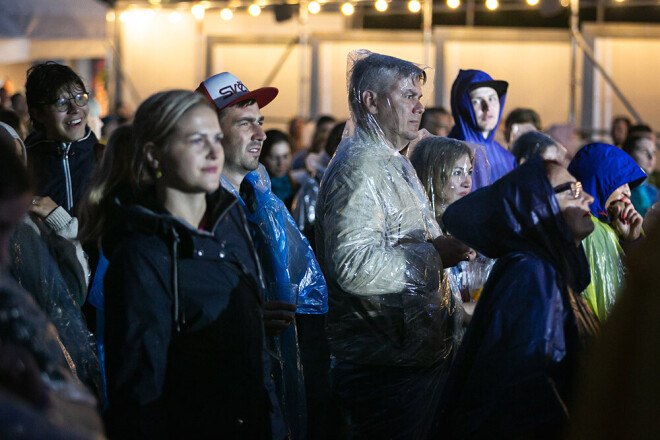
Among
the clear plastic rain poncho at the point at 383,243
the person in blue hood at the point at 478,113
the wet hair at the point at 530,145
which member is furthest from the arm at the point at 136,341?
the wet hair at the point at 530,145

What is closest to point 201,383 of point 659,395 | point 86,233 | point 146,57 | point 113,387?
point 113,387

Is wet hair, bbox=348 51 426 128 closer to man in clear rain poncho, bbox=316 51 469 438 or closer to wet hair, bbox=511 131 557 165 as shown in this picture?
man in clear rain poncho, bbox=316 51 469 438

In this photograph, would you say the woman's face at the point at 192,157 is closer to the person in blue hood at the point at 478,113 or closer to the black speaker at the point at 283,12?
the person in blue hood at the point at 478,113

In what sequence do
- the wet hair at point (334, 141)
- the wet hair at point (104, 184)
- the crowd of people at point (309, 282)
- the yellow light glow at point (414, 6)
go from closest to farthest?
the crowd of people at point (309, 282) < the wet hair at point (104, 184) < the wet hair at point (334, 141) < the yellow light glow at point (414, 6)

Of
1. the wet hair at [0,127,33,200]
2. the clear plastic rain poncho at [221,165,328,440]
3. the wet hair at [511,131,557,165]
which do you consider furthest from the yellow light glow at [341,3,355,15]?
the wet hair at [0,127,33,200]

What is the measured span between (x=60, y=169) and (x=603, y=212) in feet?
8.44

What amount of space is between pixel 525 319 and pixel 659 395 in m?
0.84

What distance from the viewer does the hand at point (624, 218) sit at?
3930 mm

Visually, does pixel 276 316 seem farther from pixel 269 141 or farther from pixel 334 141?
pixel 269 141

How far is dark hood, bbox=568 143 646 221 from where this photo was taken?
3.88 metres

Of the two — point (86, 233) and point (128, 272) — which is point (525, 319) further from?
point (86, 233)

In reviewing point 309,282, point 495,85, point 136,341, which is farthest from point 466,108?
point 136,341

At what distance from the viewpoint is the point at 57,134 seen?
390 centimetres

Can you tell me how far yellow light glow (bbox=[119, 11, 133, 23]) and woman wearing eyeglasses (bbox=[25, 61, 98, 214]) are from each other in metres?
10.3
